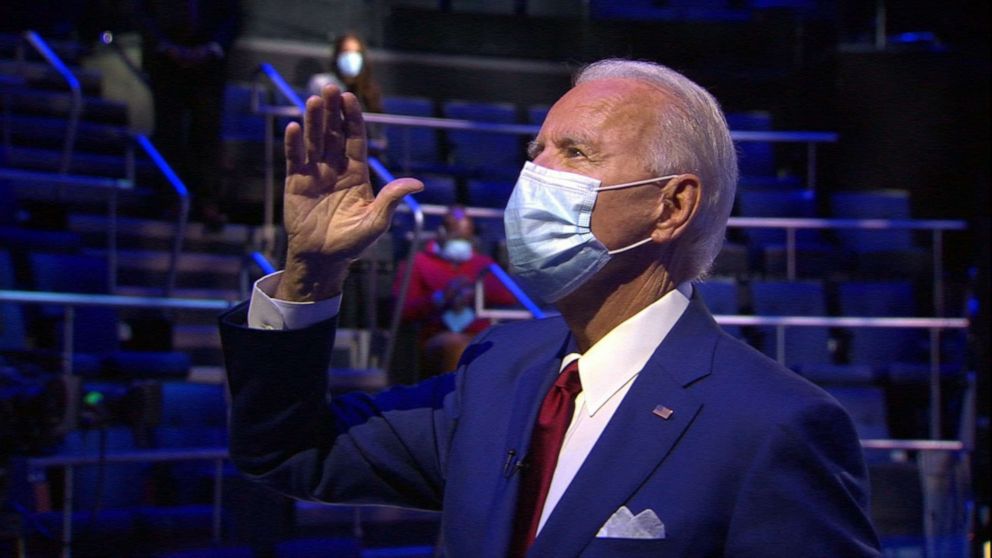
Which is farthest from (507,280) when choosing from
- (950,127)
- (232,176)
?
(950,127)

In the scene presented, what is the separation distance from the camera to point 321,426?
A: 62.0 inches

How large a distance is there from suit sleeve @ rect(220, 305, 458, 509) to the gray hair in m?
0.42

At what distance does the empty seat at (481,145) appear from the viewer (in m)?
8.47

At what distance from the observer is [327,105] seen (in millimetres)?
1455

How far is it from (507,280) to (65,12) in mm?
4426

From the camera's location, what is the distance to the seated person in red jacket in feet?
16.2

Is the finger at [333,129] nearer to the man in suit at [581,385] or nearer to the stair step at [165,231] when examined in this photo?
the man in suit at [581,385]

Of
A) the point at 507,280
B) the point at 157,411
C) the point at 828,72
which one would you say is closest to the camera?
the point at 157,411

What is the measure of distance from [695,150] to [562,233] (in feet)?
0.70

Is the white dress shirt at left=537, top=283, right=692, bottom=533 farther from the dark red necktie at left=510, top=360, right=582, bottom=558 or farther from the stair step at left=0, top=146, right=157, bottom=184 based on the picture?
the stair step at left=0, top=146, right=157, bottom=184

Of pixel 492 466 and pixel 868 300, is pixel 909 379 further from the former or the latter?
pixel 492 466

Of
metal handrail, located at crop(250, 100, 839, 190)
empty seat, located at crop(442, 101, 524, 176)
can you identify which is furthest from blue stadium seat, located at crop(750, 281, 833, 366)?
empty seat, located at crop(442, 101, 524, 176)

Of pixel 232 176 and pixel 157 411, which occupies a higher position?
pixel 232 176

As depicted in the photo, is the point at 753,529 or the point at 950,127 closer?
the point at 753,529
